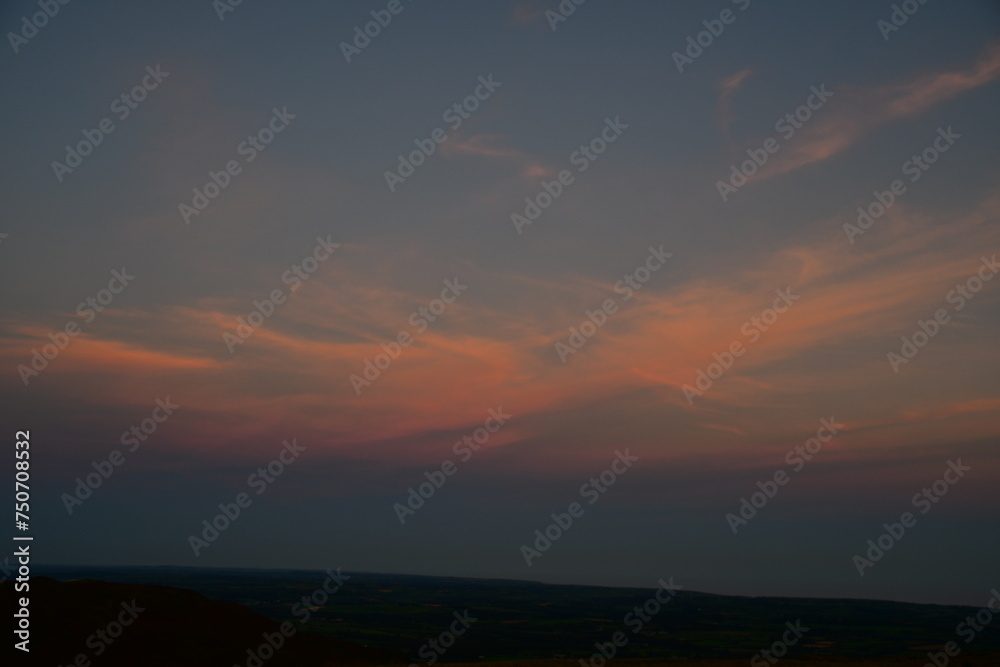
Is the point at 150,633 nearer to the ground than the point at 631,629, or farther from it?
farther from it

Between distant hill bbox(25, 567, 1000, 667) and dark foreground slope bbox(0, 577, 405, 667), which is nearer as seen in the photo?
dark foreground slope bbox(0, 577, 405, 667)

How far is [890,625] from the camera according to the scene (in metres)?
157

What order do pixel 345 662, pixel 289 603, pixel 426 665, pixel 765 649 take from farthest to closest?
pixel 289 603
pixel 765 649
pixel 426 665
pixel 345 662

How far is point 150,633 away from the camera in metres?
48.6

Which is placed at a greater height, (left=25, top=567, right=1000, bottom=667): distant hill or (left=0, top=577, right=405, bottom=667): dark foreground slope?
(left=0, top=577, right=405, bottom=667): dark foreground slope

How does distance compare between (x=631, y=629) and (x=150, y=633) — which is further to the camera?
(x=631, y=629)

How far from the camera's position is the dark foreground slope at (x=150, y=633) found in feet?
146

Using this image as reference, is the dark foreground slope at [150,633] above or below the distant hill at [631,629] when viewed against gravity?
above

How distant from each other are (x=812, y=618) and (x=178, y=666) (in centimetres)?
16127

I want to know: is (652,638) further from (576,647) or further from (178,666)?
(178,666)

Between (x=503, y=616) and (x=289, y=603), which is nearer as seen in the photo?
(x=503, y=616)

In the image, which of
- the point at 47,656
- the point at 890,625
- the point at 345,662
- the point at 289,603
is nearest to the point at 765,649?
the point at 890,625

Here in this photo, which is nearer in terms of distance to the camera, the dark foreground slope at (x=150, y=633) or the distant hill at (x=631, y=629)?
the dark foreground slope at (x=150, y=633)

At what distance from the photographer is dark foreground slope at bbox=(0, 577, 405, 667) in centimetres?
4450
